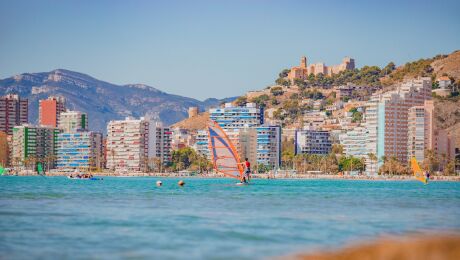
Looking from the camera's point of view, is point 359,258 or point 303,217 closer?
point 359,258

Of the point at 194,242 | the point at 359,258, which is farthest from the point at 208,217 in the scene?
the point at 359,258

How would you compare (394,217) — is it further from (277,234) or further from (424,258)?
(424,258)

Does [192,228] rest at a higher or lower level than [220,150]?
lower

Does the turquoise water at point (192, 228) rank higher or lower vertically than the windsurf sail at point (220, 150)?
lower

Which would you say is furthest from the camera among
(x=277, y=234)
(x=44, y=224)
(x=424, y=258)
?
(x=44, y=224)

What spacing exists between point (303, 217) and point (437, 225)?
25.6 ft

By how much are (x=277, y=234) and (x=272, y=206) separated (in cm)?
2215

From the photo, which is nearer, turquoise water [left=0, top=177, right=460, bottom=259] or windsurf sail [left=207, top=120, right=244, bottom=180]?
turquoise water [left=0, top=177, right=460, bottom=259]

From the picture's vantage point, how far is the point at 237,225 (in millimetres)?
42312

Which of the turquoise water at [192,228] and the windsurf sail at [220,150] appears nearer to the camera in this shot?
the turquoise water at [192,228]

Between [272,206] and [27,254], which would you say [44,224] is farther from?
[272,206]

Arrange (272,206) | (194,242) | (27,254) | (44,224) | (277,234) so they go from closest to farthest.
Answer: (27,254) < (194,242) < (277,234) < (44,224) < (272,206)

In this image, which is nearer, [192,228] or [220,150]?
[192,228]

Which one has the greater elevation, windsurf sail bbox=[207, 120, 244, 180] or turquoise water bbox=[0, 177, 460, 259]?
windsurf sail bbox=[207, 120, 244, 180]
